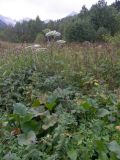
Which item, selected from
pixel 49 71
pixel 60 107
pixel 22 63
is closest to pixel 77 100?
pixel 60 107

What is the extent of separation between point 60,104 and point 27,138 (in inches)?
32.0

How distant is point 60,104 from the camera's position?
5.11 metres

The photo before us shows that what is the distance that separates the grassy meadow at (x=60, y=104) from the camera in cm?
415

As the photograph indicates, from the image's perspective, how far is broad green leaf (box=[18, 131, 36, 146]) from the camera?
14.3 feet

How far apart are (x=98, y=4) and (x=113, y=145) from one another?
30527 mm

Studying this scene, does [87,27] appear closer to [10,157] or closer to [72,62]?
[72,62]

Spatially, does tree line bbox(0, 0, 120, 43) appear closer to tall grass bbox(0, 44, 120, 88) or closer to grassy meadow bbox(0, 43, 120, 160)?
tall grass bbox(0, 44, 120, 88)

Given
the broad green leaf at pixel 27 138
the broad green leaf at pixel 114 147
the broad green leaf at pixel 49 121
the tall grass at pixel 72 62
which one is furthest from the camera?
the tall grass at pixel 72 62

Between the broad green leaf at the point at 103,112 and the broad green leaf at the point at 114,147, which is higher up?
the broad green leaf at the point at 103,112

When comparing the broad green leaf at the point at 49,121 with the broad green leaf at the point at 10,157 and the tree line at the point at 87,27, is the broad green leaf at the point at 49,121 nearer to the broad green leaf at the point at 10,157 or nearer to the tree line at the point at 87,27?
the broad green leaf at the point at 10,157

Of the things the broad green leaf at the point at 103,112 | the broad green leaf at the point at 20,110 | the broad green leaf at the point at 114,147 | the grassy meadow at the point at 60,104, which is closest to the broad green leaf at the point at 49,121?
the grassy meadow at the point at 60,104

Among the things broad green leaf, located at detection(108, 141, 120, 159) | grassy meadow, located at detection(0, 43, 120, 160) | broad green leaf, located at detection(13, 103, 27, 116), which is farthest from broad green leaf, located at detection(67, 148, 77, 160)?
Result: broad green leaf, located at detection(13, 103, 27, 116)

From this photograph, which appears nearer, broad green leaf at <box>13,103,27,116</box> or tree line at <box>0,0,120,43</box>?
broad green leaf at <box>13,103,27,116</box>

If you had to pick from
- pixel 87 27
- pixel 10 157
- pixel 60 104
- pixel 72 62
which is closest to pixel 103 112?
pixel 60 104
